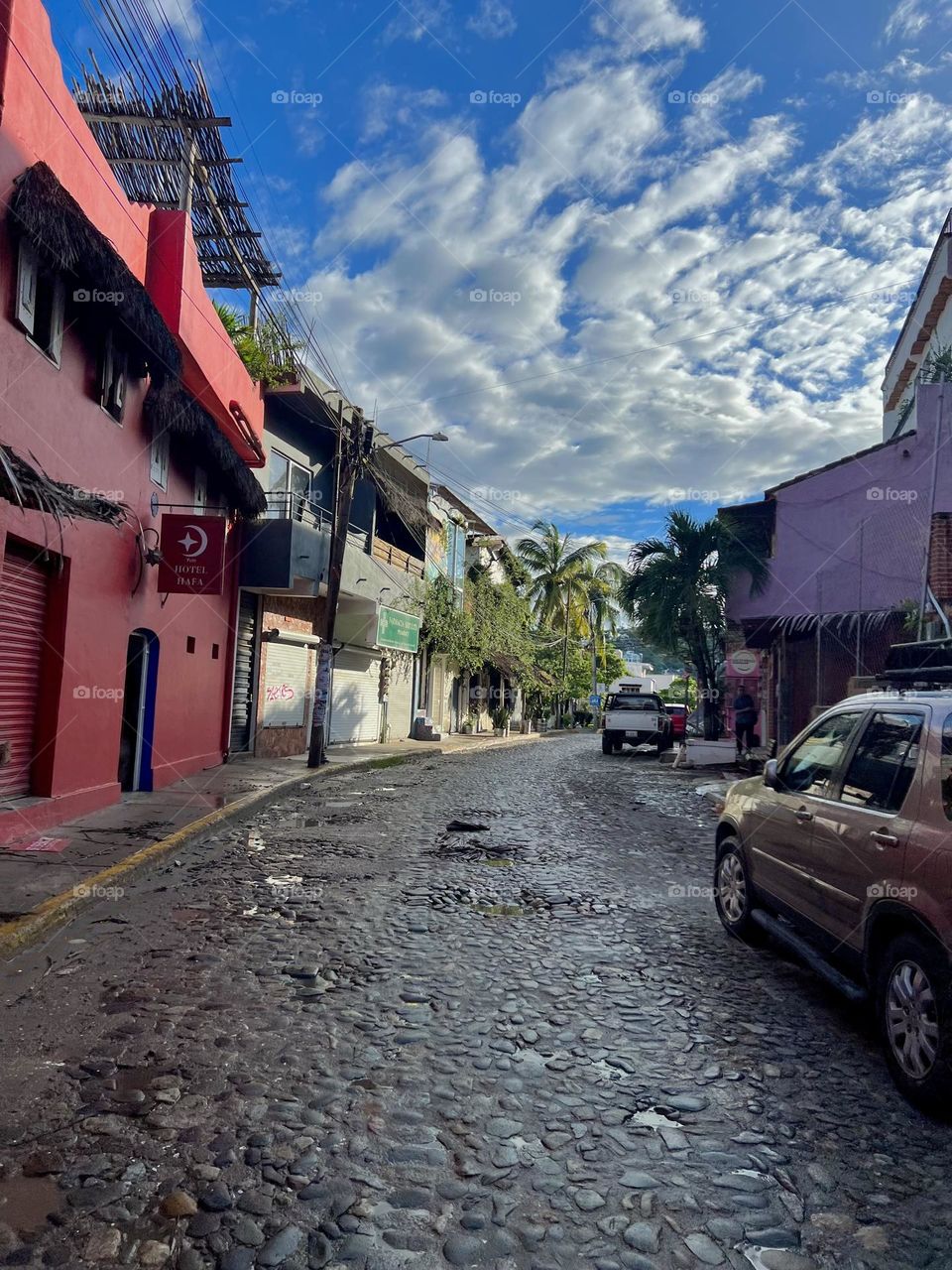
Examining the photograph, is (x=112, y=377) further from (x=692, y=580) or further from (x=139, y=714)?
(x=692, y=580)

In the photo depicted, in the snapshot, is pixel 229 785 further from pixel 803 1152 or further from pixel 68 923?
pixel 803 1152

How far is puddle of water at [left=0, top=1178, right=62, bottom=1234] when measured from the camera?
248 cm

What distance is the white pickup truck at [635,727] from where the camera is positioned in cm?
2522

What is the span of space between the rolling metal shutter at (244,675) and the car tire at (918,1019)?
1540 cm

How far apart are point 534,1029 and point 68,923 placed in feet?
12.0

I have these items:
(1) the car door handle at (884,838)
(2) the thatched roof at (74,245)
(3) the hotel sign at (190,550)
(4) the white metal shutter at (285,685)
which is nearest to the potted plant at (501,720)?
(4) the white metal shutter at (285,685)

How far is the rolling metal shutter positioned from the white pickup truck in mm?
11559

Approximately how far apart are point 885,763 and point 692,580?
19554 mm

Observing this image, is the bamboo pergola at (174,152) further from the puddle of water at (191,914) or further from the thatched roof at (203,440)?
the puddle of water at (191,914)

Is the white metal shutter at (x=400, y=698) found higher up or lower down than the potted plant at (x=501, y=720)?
higher up

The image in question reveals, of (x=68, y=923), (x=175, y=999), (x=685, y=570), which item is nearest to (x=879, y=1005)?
(x=175, y=999)

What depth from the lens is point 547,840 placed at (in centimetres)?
950

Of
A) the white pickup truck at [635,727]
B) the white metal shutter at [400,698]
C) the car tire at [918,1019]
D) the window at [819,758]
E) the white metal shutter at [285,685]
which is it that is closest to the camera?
the car tire at [918,1019]

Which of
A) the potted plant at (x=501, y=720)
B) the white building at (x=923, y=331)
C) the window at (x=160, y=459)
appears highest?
the white building at (x=923, y=331)
